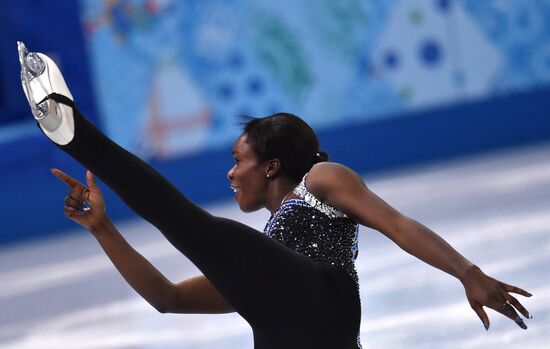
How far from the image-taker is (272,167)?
2.71 metres

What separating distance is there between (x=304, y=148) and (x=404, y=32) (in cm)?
642

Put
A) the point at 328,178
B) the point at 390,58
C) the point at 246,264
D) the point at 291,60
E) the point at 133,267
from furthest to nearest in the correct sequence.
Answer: the point at 390,58 → the point at 291,60 → the point at 133,267 → the point at 328,178 → the point at 246,264

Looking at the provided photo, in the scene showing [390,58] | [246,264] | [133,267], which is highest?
[390,58]

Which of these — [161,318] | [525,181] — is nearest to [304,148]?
[161,318]

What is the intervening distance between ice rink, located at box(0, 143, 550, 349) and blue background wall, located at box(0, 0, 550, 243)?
794 mm

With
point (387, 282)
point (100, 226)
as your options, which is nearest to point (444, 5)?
point (387, 282)

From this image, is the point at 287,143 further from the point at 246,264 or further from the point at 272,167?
the point at 246,264

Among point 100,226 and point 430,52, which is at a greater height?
point 430,52

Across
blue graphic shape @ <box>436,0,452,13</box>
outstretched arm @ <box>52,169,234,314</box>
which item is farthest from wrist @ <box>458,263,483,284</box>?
blue graphic shape @ <box>436,0,452,13</box>

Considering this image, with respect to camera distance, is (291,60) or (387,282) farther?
(291,60)

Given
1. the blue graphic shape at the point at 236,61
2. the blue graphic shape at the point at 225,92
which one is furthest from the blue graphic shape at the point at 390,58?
the blue graphic shape at the point at 225,92

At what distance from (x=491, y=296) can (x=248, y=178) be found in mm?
792

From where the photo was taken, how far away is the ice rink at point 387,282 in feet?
12.0

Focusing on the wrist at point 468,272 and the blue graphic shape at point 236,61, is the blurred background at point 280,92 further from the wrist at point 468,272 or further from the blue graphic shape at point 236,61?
the wrist at point 468,272
